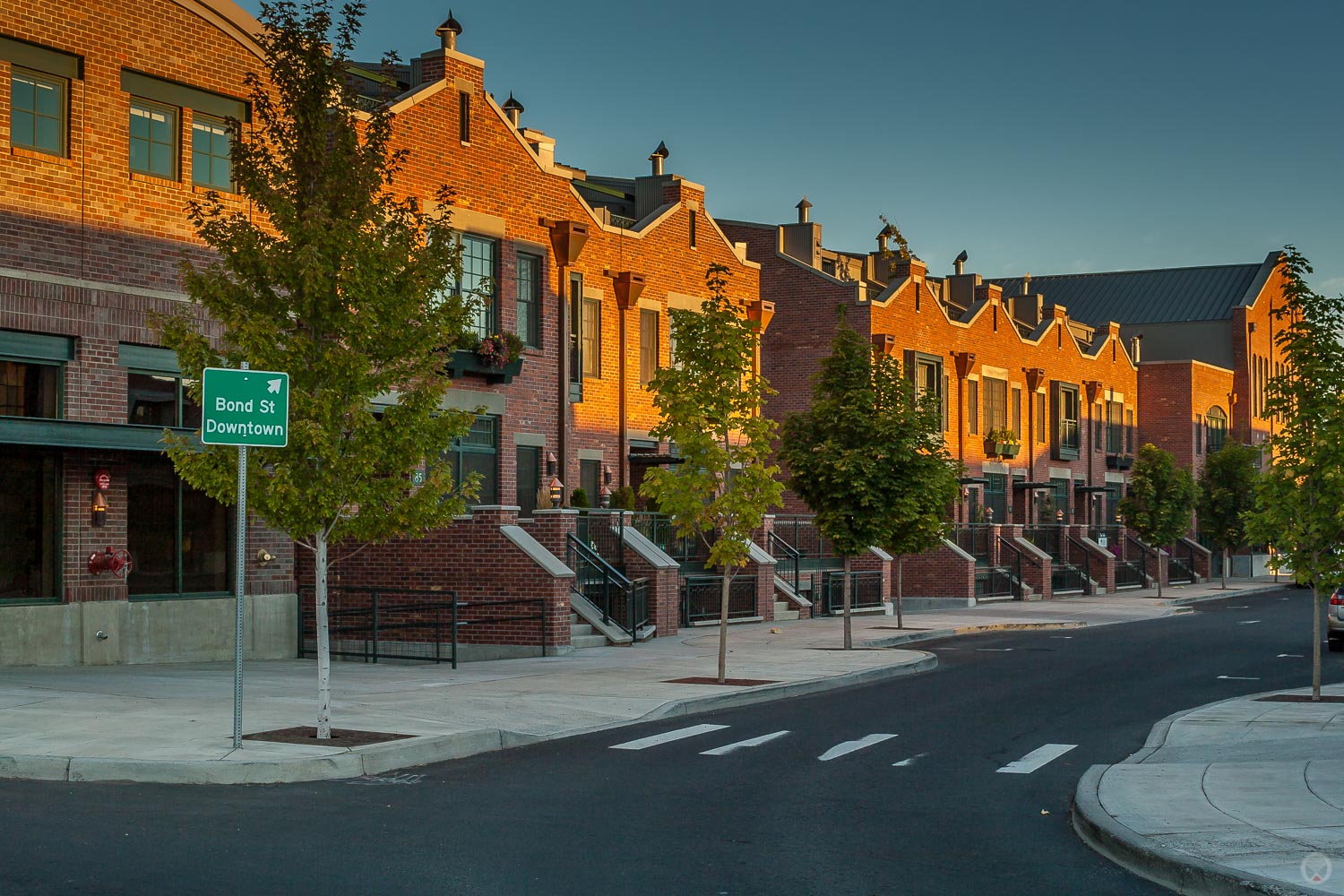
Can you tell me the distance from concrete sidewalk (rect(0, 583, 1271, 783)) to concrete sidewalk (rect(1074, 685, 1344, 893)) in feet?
19.0

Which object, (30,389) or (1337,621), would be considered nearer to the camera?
(30,389)

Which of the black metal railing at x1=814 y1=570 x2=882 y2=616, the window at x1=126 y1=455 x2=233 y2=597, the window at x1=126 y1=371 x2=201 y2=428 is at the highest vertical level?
the window at x1=126 y1=371 x2=201 y2=428

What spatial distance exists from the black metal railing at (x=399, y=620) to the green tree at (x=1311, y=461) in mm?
11185

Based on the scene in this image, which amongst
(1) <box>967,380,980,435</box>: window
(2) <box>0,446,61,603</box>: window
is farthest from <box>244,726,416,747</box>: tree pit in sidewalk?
(1) <box>967,380,980,435</box>: window

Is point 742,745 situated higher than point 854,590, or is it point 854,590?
point 742,745

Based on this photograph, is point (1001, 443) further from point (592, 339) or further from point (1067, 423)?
point (592, 339)

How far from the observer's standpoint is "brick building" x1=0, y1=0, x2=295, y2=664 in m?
19.8

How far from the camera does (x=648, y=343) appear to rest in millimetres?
34688

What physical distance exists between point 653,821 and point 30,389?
43.8 feet

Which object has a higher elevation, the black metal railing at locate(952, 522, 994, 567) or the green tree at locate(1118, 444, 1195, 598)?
the green tree at locate(1118, 444, 1195, 598)

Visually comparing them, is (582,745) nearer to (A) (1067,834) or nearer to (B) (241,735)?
(B) (241,735)

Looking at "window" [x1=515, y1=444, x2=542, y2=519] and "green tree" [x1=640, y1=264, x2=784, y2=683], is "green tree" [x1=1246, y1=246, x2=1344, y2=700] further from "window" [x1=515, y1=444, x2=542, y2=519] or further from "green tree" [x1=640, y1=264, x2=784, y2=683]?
"window" [x1=515, y1=444, x2=542, y2=519]

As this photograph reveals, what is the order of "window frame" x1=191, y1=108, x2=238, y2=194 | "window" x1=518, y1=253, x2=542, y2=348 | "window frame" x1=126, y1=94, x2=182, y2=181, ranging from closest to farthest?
"window frame" x1=126, y1=94, x2=182, y2=181 < "window frame" x1=191, y1=108, x2=238, y2=194 < "window" x1=518, y1=253, x2=542, y2=348

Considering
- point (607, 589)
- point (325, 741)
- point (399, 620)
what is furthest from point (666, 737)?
point (607, 589)
